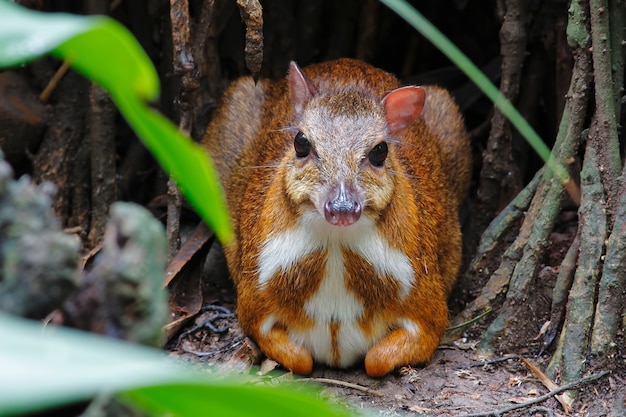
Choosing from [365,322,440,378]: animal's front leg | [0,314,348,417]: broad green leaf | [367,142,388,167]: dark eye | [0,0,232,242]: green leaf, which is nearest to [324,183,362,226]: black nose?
[367,142,388,167]: dark eye

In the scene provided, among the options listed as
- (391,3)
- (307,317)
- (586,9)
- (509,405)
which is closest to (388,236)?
(307,317)

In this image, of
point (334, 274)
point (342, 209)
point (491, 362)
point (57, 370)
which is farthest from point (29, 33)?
point (491, 362)

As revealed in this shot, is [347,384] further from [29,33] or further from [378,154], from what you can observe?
[29,33]

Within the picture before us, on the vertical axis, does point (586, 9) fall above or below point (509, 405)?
above

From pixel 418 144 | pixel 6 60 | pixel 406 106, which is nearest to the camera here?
pixel 6 60

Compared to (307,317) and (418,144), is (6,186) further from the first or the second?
(418,144)

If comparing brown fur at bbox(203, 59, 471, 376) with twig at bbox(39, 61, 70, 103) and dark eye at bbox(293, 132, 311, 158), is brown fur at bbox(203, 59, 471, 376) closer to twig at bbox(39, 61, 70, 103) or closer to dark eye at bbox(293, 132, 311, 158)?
dark eye at bbox(293, 132, 311, 158)
